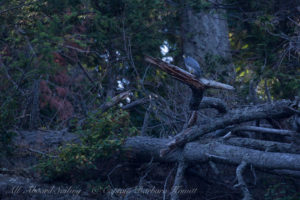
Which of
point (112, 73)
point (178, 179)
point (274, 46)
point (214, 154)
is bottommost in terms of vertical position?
point (178, 179)

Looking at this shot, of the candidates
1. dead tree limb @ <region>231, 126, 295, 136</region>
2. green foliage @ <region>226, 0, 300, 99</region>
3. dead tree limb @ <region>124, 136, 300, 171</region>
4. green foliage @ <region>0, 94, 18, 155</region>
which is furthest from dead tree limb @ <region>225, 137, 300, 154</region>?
green foliage @ <region>0, 94, 18, 155</region>

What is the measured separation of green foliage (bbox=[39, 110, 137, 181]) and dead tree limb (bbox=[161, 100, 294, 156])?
2.97 feet

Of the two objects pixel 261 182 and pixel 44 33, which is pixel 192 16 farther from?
pixel 261 182

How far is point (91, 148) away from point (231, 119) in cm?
233

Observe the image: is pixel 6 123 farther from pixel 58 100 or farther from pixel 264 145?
pixel 264 145

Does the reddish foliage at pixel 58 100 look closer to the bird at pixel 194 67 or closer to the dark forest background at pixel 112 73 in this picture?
the dark forest background at pixel 112 73

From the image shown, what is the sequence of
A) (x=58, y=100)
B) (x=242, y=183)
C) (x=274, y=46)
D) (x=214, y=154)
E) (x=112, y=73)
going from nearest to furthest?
1. (x=242, y=183)
2. (x=214, y=154)
3. (x=274, y=46)
4. (x=58, y=100)
5. (x=112, y=73)

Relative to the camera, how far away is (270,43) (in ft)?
28.4

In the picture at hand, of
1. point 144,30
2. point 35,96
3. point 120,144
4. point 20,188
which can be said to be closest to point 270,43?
point 144,30

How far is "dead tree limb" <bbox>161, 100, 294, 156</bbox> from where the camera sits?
5.41 meters

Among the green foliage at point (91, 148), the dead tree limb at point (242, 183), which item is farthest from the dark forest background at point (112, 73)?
the dead tree limb at point (242, 183)

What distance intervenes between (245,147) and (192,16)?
259 inches

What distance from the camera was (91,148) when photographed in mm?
5938

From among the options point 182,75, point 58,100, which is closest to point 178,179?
point 182,75
